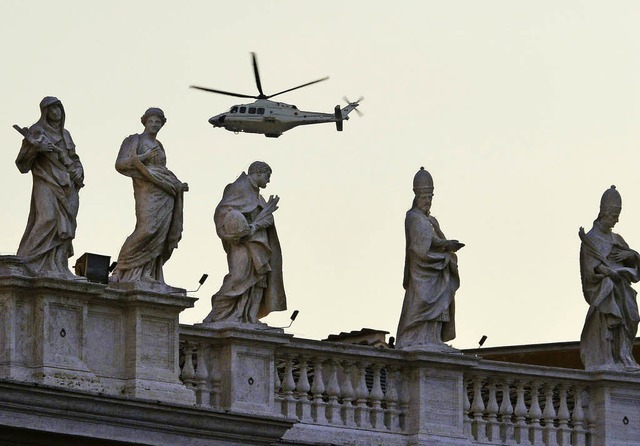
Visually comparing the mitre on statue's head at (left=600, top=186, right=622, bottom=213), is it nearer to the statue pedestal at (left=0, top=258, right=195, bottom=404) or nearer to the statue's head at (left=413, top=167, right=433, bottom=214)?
the statue's head at (left=413, top=167, right=433, bottom=214)

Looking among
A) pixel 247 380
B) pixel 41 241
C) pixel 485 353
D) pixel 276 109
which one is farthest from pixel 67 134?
pixel 276 109

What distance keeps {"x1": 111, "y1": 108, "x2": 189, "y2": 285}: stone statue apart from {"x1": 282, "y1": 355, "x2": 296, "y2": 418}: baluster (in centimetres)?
228

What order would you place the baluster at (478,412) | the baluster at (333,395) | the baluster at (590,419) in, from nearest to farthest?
the baluster at (333,395)
the baluster at (478,412)
the baluster at (590,419)

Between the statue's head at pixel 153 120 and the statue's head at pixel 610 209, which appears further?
the statue's head at pixel 610 209

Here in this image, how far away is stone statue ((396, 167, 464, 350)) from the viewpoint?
4216 centimetres

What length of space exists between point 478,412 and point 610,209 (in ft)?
11.3

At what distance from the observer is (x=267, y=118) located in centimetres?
9431

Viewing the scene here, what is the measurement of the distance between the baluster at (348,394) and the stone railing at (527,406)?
1.71 meters

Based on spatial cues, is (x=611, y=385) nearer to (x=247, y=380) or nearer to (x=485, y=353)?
(x=247, y=380)

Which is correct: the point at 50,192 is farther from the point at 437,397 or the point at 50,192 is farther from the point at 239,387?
the point at 437,397

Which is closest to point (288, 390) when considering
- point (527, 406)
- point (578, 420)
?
point (527, 406)

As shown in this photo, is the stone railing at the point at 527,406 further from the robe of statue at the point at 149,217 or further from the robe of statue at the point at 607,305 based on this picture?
the robe of statue at the point at 149,217

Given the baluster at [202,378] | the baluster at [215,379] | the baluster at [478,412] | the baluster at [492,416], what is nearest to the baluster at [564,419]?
the baluster at [492,416]

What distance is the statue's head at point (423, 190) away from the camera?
42.5 metres
